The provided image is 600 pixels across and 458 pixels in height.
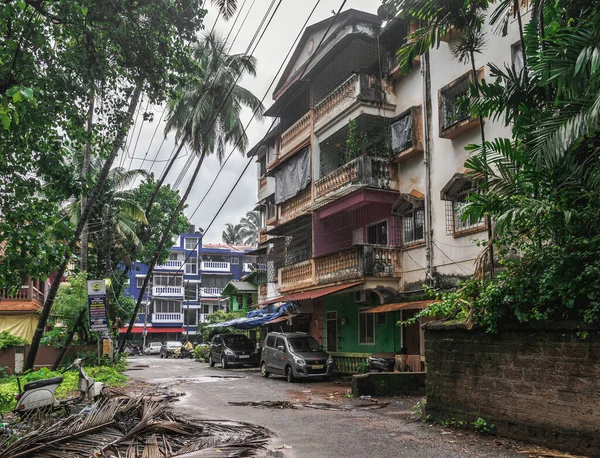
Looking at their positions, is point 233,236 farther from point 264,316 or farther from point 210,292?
point 264,316

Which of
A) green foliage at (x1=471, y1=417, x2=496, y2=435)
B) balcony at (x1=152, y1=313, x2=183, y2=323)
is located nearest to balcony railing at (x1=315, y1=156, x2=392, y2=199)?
green foliage at (x1=471, y1=417, x2=496, y2=435)

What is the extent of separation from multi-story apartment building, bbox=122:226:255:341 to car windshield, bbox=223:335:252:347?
102 feet

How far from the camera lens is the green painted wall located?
63.8ft

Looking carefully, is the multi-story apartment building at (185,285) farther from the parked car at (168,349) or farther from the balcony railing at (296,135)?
the balcony railing at (296,135)

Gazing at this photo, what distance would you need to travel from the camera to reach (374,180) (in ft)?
62.4

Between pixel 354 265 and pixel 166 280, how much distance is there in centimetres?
4785

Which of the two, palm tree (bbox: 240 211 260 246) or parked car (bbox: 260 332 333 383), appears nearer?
parked car (bbox: 260 332 333 383)

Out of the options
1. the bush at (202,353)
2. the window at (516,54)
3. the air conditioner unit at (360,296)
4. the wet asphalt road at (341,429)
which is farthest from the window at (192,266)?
the window at (516,54)

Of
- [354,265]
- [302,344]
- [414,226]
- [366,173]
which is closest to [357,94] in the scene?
[366,173]

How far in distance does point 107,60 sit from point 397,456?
9777 millimetres

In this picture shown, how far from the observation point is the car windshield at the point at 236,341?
1177 inches

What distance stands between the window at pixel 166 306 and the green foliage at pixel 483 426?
2289 inches

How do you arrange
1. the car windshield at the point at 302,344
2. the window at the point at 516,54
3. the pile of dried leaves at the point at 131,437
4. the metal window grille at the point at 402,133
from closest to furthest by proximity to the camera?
the pile of dried leaves at the point at 131,437, the window at the point at 516,54, the metal window grille at the point at 402,133, the car windshield at the point at 302,344

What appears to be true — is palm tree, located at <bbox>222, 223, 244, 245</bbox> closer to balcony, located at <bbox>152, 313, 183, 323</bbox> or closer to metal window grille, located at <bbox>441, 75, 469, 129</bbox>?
balcony, located at <bbox>152, 313, 183, 323</bbox>
